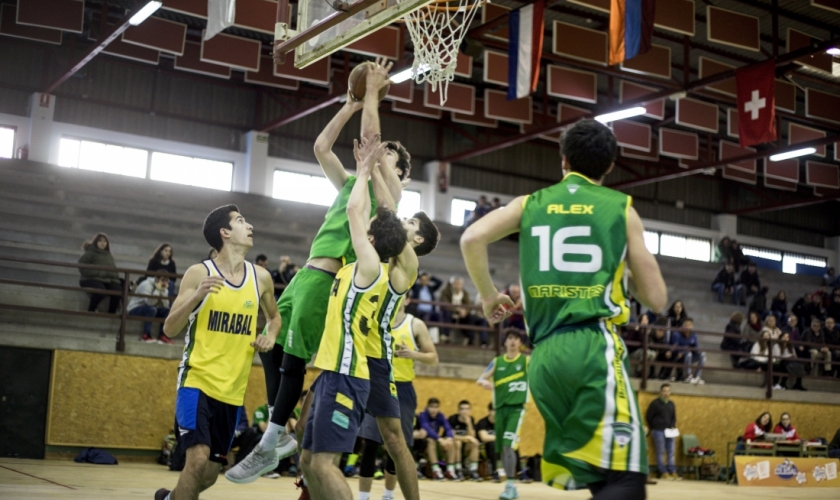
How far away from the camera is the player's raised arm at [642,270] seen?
144 inches

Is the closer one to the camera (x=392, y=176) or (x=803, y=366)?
(x=392, y=176)

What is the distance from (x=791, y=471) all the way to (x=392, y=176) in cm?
1399

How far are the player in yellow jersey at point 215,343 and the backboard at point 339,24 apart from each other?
200cm

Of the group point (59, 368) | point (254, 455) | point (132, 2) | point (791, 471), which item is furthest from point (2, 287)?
→ point (791, 471)

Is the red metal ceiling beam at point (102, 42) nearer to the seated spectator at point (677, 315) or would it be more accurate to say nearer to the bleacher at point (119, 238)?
the bleacher at point (119, 238)

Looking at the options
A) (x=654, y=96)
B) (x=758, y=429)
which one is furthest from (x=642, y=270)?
(x=654, y=96)

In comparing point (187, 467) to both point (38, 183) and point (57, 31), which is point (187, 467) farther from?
point (38, 183)

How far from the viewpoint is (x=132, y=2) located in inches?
834

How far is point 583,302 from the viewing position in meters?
3.67

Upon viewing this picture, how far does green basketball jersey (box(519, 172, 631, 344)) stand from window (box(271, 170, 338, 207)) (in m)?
21.5

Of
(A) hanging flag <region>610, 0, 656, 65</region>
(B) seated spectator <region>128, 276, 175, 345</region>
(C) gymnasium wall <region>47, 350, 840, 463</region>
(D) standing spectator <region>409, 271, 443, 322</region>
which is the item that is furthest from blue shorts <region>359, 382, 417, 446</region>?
(D) standing spectator <region>409, 271, 443, 322</region>

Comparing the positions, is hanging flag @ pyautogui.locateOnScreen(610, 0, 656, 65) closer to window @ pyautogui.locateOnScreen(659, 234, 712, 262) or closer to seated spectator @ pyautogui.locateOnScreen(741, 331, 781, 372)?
seated spectator @ pyautogui.locateOnScreen(741, 331, 781, 372)

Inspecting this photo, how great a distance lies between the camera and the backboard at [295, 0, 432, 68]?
24.0 ft

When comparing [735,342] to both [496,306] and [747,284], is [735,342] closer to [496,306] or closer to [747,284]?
[747,284]
